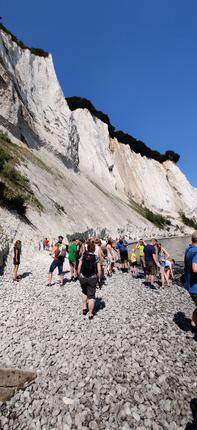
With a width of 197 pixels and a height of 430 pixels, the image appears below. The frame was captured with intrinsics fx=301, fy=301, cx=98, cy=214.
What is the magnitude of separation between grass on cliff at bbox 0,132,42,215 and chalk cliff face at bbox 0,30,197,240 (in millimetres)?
1326

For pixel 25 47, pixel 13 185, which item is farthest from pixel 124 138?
pixel 13 185

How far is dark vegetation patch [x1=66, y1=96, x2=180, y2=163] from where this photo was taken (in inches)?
2950

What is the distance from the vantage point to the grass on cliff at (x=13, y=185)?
20.8 m

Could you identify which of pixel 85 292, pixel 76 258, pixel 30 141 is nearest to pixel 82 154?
pixel 30 141

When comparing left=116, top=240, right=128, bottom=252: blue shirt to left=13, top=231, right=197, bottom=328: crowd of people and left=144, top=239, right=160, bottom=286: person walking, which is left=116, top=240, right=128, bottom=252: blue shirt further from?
left=144, top=239, right=160, bottom=286: person walking

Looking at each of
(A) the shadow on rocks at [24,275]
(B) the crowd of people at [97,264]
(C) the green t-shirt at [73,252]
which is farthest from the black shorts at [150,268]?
(A) the shadow on rocks at [24,275]

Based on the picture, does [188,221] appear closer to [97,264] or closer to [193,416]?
[97,264]

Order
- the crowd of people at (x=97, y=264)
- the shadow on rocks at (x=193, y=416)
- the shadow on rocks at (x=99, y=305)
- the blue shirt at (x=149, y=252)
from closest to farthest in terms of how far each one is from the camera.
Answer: the shadow on rocks at (x=193, y=416)
the crowd of people at (x=97, y=264)
the shadow on rocks at (x=99, y=305)
the blue shirt at (x=149, y=252)

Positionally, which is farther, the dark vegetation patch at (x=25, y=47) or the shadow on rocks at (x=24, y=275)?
the dark vegetation patch at (x=25, y=47)

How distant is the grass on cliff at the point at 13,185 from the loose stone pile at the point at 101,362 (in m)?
11.4

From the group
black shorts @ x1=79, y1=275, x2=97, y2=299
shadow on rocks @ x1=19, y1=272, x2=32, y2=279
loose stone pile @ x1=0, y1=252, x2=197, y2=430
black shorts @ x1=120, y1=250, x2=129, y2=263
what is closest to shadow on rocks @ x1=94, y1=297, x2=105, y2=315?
loose stone pile @ x1=0, y1=252, x2=197, y2=430

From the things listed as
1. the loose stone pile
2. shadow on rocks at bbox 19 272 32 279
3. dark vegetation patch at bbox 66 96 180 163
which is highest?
dark vegetation patch at bbox 66 96 180 163

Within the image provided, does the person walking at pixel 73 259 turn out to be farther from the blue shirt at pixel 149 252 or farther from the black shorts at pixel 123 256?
the black shorts at pixel 123 256

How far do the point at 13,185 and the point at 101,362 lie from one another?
20375 mm
